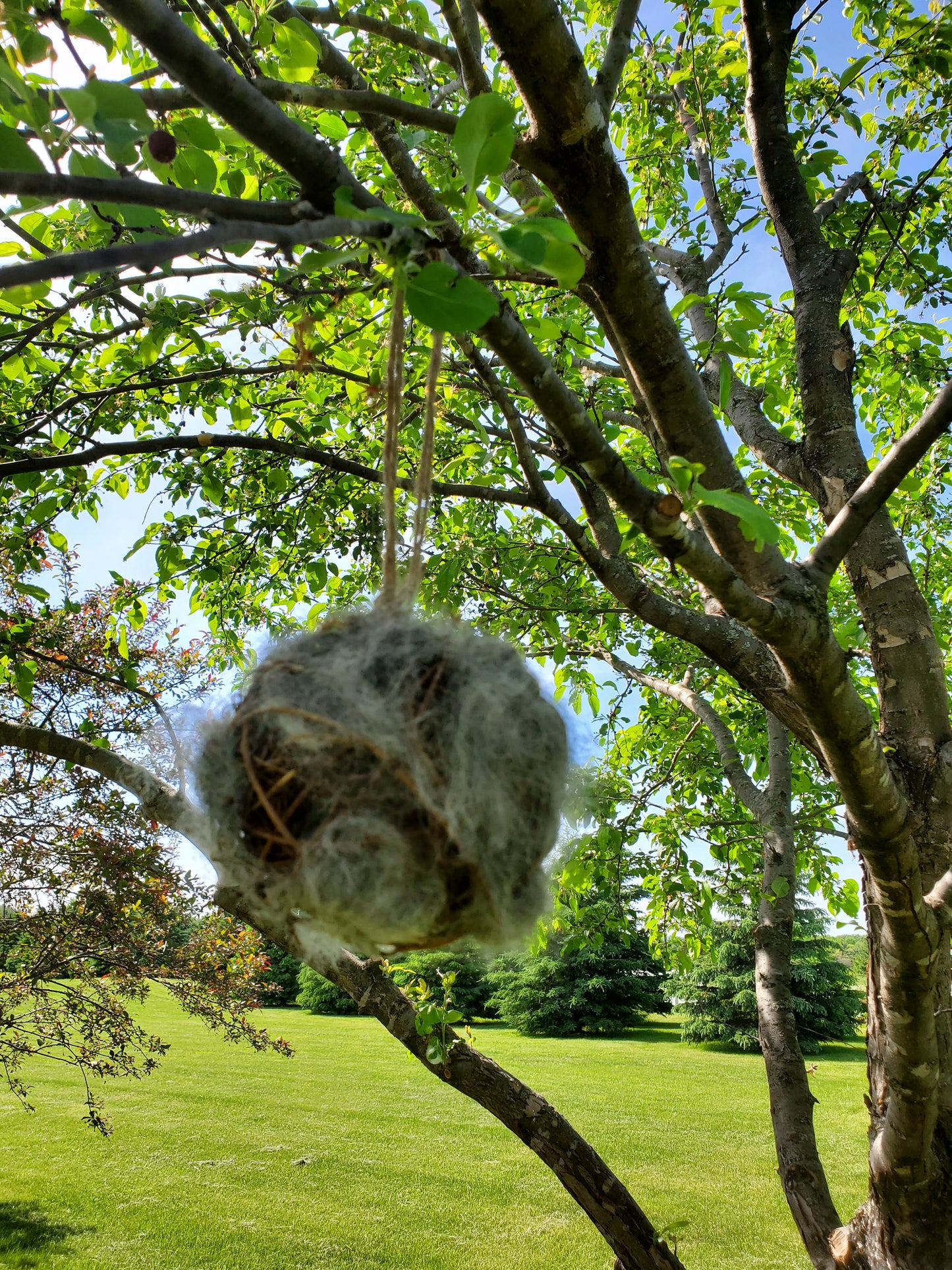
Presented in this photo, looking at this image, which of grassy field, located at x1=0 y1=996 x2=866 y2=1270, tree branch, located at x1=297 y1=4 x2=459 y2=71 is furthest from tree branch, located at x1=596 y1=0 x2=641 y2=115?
grassy field, located at x1=0 y1=996 x2=866 y2=1270

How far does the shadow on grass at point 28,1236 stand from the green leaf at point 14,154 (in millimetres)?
9189

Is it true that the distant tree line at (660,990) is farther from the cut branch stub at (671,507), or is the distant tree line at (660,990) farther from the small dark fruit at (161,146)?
the small dark fruit at (161,146)

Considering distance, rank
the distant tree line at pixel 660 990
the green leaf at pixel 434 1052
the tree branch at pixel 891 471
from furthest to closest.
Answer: the distant tree line at pixel 660 990 < the green leaf at pixel 434 1052 < the tree branch at pixel 891 471

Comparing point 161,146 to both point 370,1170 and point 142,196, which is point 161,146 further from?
point 370,1170

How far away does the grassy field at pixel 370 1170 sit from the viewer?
8.13 meters

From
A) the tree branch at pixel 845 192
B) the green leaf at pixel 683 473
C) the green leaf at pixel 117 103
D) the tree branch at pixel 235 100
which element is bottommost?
the green leaf at pixel 683 473

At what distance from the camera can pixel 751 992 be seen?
2077 centimetres

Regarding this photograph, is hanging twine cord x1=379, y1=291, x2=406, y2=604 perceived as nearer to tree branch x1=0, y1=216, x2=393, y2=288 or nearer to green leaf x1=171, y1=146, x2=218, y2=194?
tree branch x1=0, y1=216, x2=393, y2=288

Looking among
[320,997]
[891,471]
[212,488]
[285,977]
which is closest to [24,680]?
[212,488]

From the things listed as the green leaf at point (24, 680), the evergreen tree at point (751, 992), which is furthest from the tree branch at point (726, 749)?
the evergreen tree at point (751, 992)

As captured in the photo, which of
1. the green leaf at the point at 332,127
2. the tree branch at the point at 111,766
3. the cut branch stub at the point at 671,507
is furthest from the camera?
the tree branch at the point at 111,766

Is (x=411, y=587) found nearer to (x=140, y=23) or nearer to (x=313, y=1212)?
(x=140, y=23)

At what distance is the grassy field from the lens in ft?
26.7

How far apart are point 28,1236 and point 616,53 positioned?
34.4 feet
